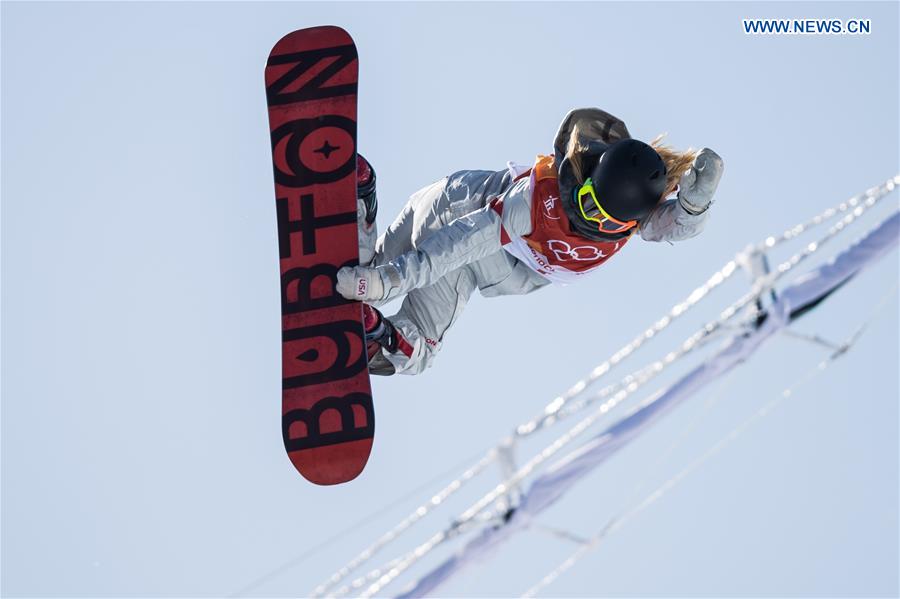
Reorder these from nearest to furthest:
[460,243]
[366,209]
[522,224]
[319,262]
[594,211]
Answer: [594,211] → [460,243] → [522,224] → [319,262] → [366,209]

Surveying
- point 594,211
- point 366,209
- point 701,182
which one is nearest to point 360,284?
point 366,209

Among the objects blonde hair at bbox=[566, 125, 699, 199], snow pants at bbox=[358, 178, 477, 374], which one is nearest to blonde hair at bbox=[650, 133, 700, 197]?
blonde hair at bbox=[566, 125, 699, 199]

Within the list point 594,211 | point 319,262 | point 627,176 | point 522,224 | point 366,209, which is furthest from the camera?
point 366,209

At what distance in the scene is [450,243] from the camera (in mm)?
6715

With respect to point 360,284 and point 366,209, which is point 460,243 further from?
point 366,209

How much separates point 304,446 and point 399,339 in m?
0.73

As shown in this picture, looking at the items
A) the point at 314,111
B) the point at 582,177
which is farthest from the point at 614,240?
the point at 314,111

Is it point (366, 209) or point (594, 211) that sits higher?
point (366, 209)

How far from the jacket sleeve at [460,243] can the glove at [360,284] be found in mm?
47

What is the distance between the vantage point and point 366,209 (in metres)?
7.39

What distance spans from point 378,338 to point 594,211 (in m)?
1.30

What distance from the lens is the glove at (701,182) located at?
258 inches

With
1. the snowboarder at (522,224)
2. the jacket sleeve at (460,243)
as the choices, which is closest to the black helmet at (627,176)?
the snowboarder at (522,224)

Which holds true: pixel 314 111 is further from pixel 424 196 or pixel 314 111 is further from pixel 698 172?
pixel 698 172
